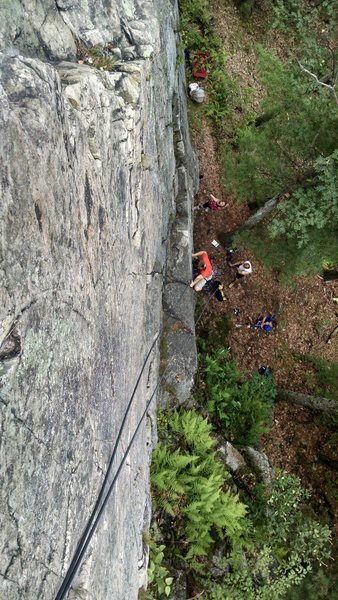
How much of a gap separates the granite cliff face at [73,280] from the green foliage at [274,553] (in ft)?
9.34

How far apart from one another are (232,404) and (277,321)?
14.3 ft

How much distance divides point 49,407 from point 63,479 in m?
0.69

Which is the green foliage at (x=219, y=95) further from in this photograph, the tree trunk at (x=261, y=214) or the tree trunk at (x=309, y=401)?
the tree trunk at (x=309, y=401)

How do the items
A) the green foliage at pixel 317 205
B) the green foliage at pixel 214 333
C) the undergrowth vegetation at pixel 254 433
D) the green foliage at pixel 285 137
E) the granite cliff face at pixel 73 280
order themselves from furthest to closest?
the green foliage at pixel 214 333, the green foliage at pixel 285 137, the green foliage at pixel 317 205, the undergrowth vegetation at pixel 254 433, the granite cliff face at pixel 73 280

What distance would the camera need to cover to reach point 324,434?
13430 mm

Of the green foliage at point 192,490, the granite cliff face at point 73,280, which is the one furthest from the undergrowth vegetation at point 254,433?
the granite cliff face at point 73,280

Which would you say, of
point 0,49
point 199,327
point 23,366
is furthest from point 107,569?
point 199,327

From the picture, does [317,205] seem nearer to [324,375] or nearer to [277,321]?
[277,321]

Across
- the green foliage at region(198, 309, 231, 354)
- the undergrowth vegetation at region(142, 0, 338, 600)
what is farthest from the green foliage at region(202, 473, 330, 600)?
the green foliage at region(198, 309, 231, 354)

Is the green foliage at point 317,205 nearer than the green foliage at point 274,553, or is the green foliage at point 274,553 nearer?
the green foliage at point 317,205

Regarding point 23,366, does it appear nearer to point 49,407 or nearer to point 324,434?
point 49,407

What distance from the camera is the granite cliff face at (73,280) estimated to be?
277 centimetres

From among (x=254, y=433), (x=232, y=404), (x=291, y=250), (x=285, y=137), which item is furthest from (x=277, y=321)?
(x=285, y=137)

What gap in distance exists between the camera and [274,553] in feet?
31.7
